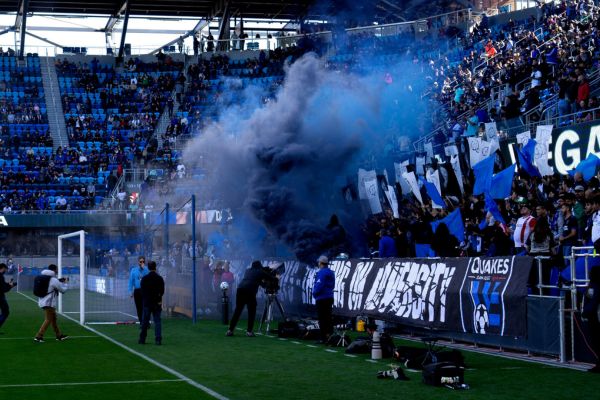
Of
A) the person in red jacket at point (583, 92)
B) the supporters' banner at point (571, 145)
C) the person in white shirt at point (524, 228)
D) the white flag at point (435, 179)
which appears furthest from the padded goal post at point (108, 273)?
the person in white shirt at point (524, 228)

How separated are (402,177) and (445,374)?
1496cm

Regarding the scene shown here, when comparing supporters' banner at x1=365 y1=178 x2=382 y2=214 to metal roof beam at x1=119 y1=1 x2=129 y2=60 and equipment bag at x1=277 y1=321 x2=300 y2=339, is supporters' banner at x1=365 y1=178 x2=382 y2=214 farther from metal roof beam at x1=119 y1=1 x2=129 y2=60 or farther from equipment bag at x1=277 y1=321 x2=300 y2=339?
metal roof beam at x1=119 y1=1 x2=129 y2=60

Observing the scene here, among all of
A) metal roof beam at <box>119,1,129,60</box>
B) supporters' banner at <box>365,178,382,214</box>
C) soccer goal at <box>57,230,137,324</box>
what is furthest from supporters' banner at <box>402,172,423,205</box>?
metal roof beam at <box>119,1,129,60</box>

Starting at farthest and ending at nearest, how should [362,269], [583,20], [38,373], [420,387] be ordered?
1. [583,20]
2. [362,269]
3. [38,373]
4. [420,387]

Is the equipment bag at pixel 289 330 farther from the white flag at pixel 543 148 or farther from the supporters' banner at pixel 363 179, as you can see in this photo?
the supporters' banner at pixel 363 179

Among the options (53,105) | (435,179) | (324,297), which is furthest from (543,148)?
(53,105)

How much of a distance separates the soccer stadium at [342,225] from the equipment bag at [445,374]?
1.4 inches

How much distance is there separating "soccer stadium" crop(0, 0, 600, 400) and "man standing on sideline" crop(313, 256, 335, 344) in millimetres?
36

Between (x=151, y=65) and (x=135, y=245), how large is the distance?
39884 millimetres

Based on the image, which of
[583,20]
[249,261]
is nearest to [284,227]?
[249,261]

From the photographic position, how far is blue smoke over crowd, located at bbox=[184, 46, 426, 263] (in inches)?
1152

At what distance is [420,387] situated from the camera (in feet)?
43.5

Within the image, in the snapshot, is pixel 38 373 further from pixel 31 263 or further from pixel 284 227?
pixel 31 263

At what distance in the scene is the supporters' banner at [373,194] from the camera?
1109 inches
